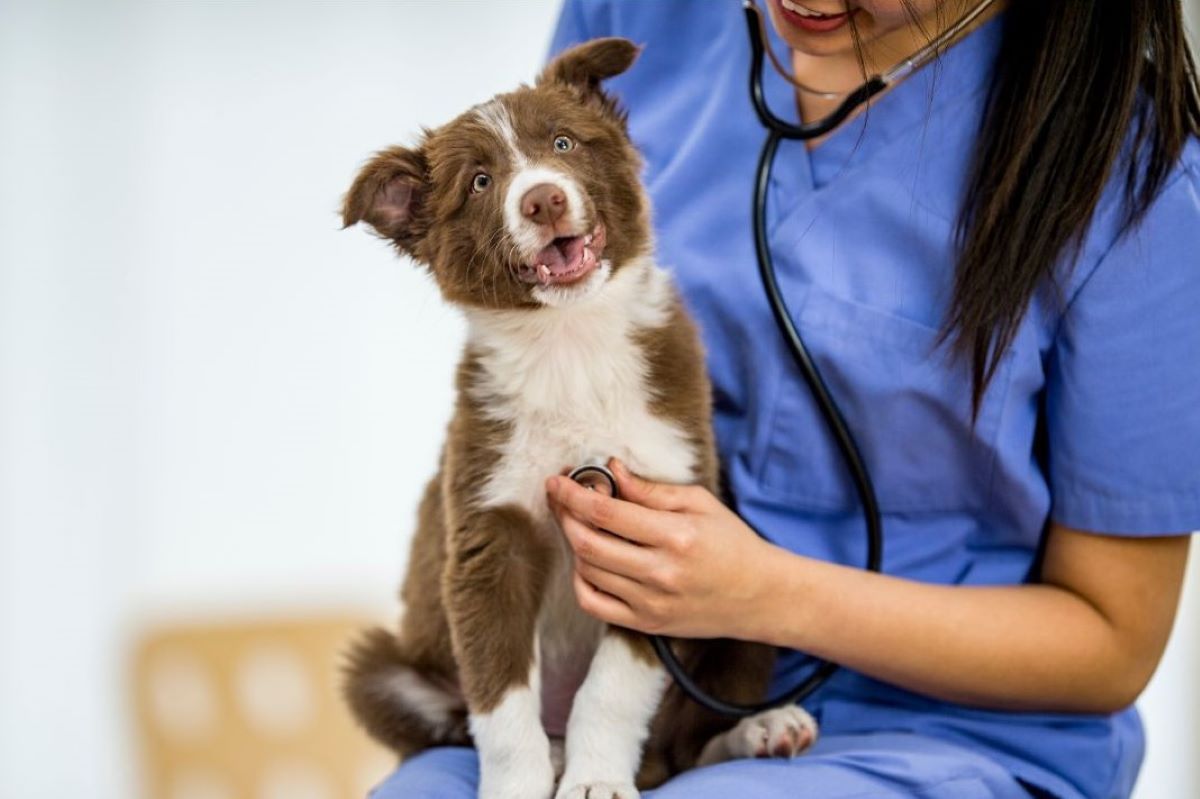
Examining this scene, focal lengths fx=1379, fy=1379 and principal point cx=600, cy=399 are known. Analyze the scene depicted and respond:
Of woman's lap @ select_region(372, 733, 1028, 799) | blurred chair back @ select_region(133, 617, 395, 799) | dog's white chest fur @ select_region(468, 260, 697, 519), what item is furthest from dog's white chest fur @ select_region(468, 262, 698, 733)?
blurred chair back @ select_region(133, 617, 395, 799)

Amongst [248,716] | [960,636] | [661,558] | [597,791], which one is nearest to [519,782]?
[597,791]

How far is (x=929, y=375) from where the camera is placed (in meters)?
1.58

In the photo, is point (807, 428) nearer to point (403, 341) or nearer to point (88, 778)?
point (403, 341)

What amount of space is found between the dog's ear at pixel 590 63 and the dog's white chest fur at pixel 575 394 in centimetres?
21

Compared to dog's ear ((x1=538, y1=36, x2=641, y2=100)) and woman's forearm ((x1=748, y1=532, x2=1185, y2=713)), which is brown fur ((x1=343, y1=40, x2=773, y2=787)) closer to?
dog's ear ((x1=538, y1=36, x2=641, y2=100))

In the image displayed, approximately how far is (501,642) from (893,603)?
1.49ft

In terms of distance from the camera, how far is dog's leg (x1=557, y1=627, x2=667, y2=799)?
1.47 meters

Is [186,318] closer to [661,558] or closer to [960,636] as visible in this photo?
[661,558]

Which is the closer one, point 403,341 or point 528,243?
point 528,243

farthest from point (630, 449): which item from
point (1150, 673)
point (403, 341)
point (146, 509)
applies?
point (146, 509)

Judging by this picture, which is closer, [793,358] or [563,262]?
[563,262]

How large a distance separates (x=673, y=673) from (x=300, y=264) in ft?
5.75

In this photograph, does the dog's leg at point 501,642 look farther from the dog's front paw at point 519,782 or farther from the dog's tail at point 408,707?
the dog's tail at point 408,707

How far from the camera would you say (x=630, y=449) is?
1.55 m
